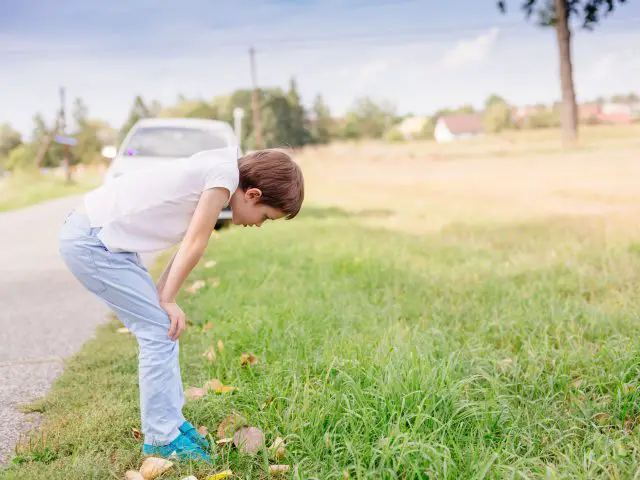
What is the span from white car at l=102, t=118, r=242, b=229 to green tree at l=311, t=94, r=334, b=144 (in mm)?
55231

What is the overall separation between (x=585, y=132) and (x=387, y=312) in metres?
20.4

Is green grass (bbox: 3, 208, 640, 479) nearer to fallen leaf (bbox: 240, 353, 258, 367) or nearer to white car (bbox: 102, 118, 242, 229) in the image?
fallen leaf (bbox: 240, 353, 258, 367)

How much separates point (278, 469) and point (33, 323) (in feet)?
9.67

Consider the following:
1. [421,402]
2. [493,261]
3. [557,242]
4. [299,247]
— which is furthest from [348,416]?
[557,242]

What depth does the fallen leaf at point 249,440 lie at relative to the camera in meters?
2.34

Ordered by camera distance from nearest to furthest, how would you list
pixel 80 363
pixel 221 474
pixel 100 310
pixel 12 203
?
pixel 221 474, pixel 80 363, pixel 100 310, pixel 12 203

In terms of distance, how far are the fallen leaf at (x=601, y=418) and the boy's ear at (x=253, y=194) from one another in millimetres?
1542

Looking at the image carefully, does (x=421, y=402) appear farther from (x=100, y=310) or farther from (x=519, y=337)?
(x=100, y=310)

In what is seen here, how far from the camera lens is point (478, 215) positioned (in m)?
10.2

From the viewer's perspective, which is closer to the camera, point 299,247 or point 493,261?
point 493,261

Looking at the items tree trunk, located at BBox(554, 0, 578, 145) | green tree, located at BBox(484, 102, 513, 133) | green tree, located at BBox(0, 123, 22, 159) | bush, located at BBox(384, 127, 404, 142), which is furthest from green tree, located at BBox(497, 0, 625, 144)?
green tree, located at BBox(0, 123, 22, 159)

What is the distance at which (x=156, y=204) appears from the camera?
2293 mm

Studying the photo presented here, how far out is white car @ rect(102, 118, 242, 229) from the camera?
8.83m

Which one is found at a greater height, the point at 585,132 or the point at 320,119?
the point at 320,119
